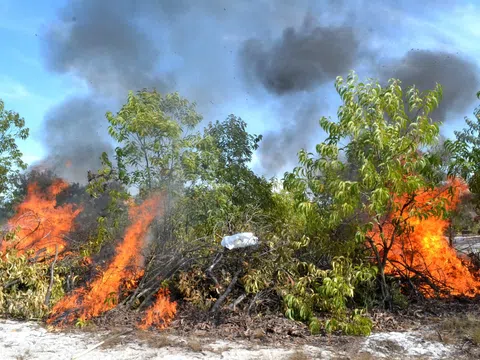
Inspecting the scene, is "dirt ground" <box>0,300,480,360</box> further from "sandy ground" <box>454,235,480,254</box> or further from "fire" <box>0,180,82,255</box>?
"sandy ground" <box>454,235,480,254</box>

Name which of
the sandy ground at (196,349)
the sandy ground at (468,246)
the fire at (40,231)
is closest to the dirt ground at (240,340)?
the sandy ground at (196,349)

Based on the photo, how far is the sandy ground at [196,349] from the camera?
5.88 meters

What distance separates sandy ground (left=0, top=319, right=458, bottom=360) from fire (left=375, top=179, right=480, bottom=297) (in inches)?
114

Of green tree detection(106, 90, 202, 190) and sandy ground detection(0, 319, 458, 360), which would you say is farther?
green tree detection(106, 90, 202, 190)

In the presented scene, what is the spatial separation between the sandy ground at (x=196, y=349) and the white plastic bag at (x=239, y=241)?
6.68ft

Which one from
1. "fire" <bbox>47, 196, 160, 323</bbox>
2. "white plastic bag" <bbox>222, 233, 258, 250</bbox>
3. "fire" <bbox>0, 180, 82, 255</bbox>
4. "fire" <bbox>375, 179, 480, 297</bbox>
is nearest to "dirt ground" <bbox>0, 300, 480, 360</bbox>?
"fire" <bbox>47, 196, 160, 323</bbox>

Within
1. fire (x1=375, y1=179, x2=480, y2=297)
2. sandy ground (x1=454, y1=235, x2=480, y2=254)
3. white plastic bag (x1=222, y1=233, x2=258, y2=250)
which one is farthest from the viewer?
sandy ground (x1=454, y1=235, x2=480, y2=254)

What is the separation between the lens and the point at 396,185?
744cm

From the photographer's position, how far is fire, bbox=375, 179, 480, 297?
9242 millimetres

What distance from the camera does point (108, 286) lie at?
8.09 meters

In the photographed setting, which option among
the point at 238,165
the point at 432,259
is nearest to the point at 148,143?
the point at 238,165

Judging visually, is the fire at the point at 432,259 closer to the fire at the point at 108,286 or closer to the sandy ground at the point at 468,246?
the sandy ground at the point at 468,246

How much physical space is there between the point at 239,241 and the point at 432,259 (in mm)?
4506

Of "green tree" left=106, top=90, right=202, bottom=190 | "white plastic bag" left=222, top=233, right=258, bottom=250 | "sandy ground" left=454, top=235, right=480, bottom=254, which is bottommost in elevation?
"white plastic bag" left=222, top=233, right=258, bottom=250
